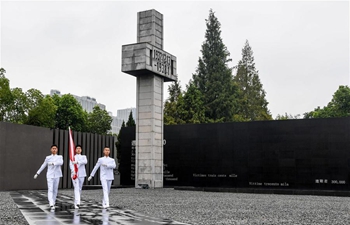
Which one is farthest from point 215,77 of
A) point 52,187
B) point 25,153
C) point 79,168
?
point 52,187

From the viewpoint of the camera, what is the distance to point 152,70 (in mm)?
24922

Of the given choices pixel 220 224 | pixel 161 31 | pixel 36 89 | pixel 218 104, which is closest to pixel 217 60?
pixel 218 104

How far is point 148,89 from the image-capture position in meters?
25.7

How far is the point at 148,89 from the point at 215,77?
109 feet

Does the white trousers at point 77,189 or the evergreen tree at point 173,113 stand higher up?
the evergreen tree at point 173,113

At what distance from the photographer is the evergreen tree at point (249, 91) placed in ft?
214

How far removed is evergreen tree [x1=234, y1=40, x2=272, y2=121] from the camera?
6531 centimetres

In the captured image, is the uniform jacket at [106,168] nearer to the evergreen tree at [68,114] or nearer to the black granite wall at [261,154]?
the black granite wall at [261,154]

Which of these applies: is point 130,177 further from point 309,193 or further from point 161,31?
point 309,193

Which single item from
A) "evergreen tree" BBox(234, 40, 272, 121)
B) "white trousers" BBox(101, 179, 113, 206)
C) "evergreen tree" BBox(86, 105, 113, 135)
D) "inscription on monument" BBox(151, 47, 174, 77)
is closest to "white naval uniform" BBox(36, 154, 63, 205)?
"white trousers" BBox(101, 179, 113, 206)

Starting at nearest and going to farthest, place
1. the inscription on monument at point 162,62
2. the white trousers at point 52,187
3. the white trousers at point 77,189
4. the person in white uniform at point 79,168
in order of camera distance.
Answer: the white trousers at point 52,187 < the white trousers at point 77,189 < the person in white uniform at point 79,168 < the inscription on monument at point 162,62

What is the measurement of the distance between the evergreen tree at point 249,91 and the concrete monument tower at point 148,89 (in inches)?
1482

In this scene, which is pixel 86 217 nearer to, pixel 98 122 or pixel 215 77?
pixel 215 77

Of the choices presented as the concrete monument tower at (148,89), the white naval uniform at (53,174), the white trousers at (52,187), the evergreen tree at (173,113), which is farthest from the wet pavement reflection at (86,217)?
the evergreen tree at (173,113)
